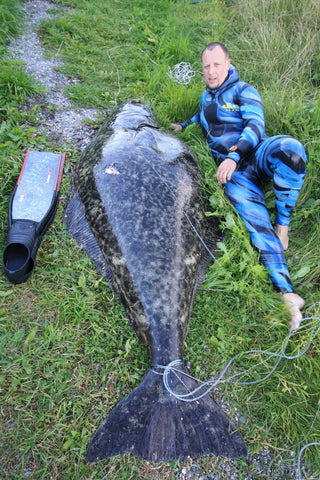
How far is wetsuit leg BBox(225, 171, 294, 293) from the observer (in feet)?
8.96

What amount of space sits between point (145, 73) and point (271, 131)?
6.78 ft

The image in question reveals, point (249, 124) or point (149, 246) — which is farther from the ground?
point (249, 124)

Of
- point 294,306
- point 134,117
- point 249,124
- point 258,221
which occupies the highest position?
point 134,117

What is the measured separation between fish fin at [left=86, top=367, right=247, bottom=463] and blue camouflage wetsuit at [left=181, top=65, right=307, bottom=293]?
4.01 feet

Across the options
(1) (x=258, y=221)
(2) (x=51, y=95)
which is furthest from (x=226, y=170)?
(2) (x=51, y=95)

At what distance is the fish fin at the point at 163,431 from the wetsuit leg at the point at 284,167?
6.02 feet

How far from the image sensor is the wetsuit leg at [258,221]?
273 cm

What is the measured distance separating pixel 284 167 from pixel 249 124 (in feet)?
1.96

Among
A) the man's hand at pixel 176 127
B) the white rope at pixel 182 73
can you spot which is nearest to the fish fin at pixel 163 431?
the man's hand at pixel 176 127

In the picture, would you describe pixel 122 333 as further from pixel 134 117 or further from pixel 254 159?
pixel 134 117

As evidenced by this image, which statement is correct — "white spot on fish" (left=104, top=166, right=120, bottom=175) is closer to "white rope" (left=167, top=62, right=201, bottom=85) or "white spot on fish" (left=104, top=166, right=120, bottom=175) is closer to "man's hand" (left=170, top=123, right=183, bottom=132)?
"man's hand" (left=170, top=123, right=183, bottom=132)

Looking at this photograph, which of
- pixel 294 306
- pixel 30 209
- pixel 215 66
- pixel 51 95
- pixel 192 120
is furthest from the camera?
pixel 51 95

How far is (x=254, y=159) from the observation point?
316 centimetres

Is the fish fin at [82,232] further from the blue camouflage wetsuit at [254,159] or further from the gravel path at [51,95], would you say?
the blue camouflage wetsuit at [254,159]
